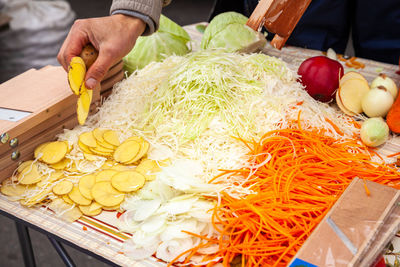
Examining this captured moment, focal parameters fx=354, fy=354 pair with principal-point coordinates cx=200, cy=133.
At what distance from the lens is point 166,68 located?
2.01 m

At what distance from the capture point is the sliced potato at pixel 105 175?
1.40 meters

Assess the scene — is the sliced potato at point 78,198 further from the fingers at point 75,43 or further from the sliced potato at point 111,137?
the fingers at point 75,43

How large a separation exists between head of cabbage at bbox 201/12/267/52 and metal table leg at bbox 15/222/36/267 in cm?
142

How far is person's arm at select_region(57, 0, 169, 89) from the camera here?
1463 mm

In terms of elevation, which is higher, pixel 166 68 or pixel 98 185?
pixel 166 68

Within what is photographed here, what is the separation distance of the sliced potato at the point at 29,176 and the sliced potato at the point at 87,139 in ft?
0.71

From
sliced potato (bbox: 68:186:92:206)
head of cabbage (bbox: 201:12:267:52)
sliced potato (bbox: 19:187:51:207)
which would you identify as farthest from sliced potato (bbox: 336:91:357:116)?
sliced potato (bbox: 19:187:51:207)

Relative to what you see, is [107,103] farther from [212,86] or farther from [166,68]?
[212,86]

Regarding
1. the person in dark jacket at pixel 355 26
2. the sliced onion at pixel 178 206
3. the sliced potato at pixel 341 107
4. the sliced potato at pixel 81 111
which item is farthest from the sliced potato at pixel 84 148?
the person in dark jacket at pixel 355 26

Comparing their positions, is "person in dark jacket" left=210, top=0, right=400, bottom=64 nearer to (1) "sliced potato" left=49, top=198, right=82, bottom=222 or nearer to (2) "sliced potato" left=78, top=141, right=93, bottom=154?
(2) "sliced potato" left=78, top=141, right=93, bottom=154

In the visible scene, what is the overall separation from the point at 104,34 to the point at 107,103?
0.44 meters

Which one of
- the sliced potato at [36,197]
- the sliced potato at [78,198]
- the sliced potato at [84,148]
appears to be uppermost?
the sliced potato at [84,148]

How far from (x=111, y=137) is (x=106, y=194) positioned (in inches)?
13.3

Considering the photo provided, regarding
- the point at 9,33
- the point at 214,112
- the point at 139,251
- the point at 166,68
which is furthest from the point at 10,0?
the point at 139,251
